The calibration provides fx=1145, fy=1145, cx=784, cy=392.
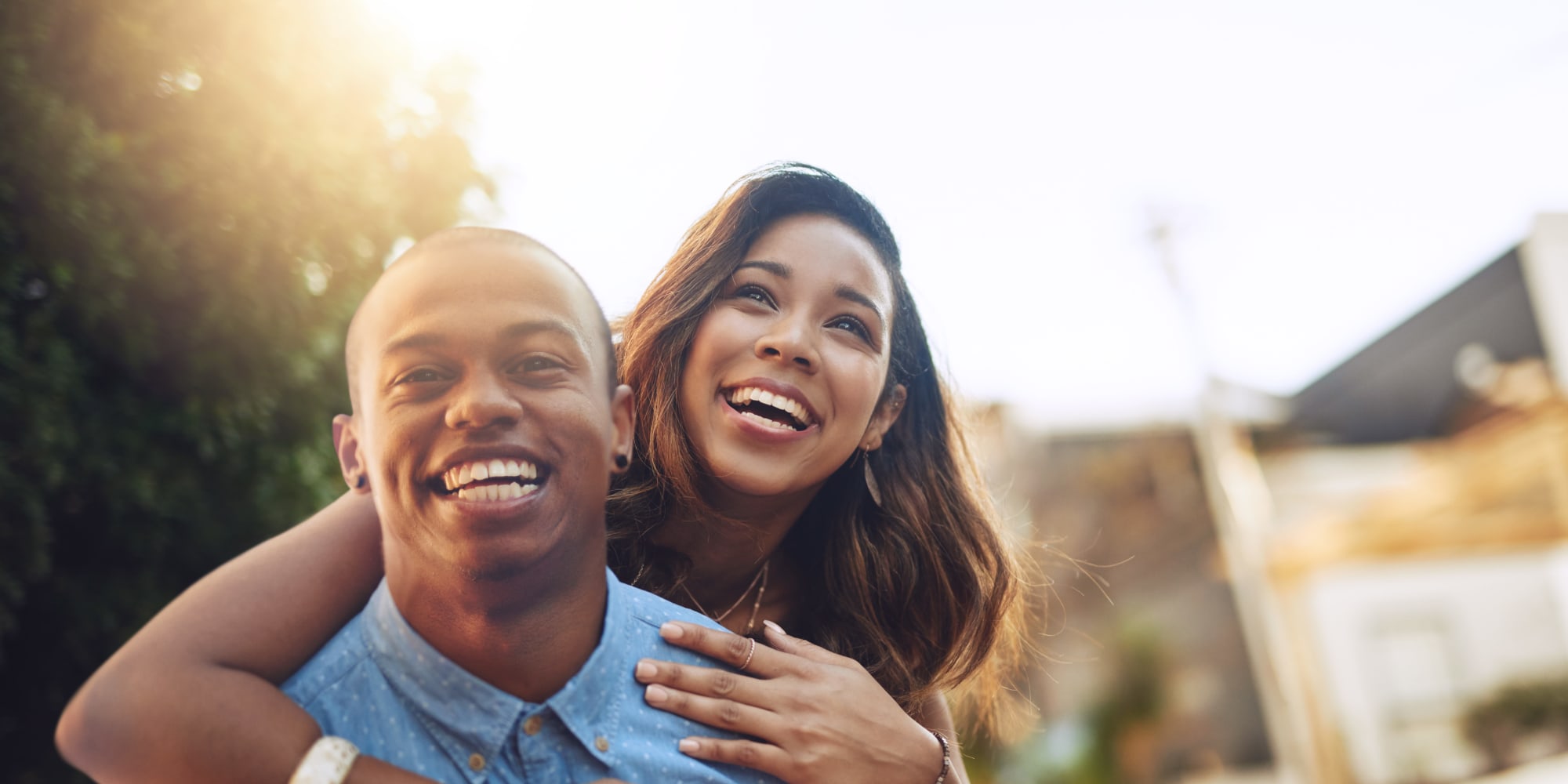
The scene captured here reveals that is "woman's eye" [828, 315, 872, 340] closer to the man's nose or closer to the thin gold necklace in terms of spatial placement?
the thin gold necklace

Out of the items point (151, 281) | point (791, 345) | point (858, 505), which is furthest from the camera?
point (151, 281)

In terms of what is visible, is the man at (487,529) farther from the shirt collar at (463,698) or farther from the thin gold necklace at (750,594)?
the thin gold necklace at (750,594)

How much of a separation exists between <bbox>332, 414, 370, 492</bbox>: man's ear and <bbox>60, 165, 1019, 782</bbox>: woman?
6.7 inches

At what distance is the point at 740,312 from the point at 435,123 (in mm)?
4936

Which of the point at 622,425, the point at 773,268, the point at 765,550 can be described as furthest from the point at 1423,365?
the point at 622,425

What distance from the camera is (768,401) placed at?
1.74 metres

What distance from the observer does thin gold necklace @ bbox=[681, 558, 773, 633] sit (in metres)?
1.95

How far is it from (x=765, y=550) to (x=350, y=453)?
82 centimetres

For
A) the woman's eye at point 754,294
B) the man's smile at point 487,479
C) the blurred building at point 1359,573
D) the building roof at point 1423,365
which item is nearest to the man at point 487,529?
the man's smile at point 487,479

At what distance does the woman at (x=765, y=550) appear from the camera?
133 centimetres

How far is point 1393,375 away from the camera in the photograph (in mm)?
24250

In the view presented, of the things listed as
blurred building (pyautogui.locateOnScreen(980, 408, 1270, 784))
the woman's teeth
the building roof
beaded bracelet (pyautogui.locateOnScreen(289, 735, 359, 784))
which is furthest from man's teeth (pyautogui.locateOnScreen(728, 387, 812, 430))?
the building roof

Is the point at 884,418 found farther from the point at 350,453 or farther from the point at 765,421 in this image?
the point at 350,453

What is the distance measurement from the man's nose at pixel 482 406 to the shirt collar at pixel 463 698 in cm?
31
